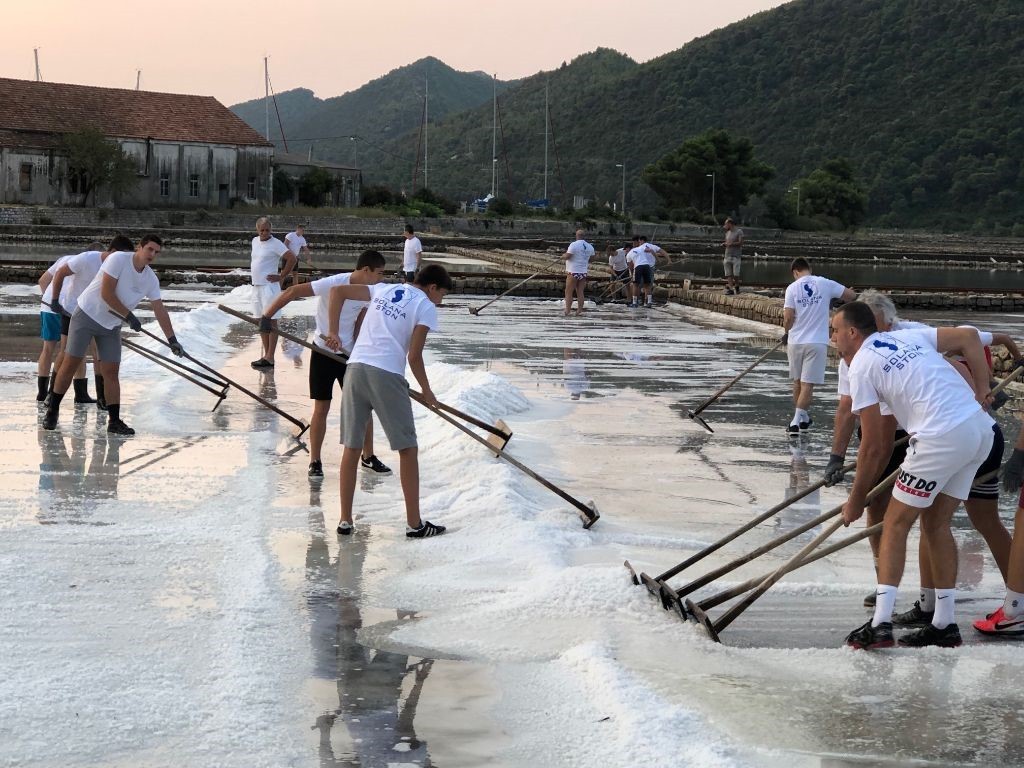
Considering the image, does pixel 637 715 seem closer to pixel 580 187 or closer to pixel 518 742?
pixel 518 742

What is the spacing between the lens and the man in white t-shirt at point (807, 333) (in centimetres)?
1038

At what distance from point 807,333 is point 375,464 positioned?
3.96 m

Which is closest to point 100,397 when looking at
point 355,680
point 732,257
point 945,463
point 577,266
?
point 355,680

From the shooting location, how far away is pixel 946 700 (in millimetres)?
4645

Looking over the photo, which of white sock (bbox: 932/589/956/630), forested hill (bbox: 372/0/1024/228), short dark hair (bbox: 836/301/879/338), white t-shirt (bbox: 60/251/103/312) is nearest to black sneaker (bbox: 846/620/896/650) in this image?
white sock (bbox: 932/589/956/630)

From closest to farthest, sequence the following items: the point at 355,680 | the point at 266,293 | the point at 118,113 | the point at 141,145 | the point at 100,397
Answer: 1. the point at 355,680
2. the point at 100,397
3. the point at 266,293
4. the point at 141,145
5. the point at 118,113

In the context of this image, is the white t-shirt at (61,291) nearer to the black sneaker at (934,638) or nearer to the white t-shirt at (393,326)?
the white t-shirt at (393,326)

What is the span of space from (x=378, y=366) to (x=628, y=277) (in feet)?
64.9

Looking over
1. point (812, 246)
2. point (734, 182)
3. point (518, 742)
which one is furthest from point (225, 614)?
point (734, 182)

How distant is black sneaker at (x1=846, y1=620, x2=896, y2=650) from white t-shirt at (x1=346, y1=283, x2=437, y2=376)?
8.95ft

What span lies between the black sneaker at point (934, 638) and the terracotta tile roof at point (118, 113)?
61.5 meters

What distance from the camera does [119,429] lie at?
9484 mm

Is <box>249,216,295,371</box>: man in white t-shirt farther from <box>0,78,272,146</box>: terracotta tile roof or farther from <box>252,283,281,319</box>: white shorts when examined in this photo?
<box>0,78,272,146</box>: terracotta tile roof

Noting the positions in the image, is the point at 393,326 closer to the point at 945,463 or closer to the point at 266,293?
the point at 945,463
